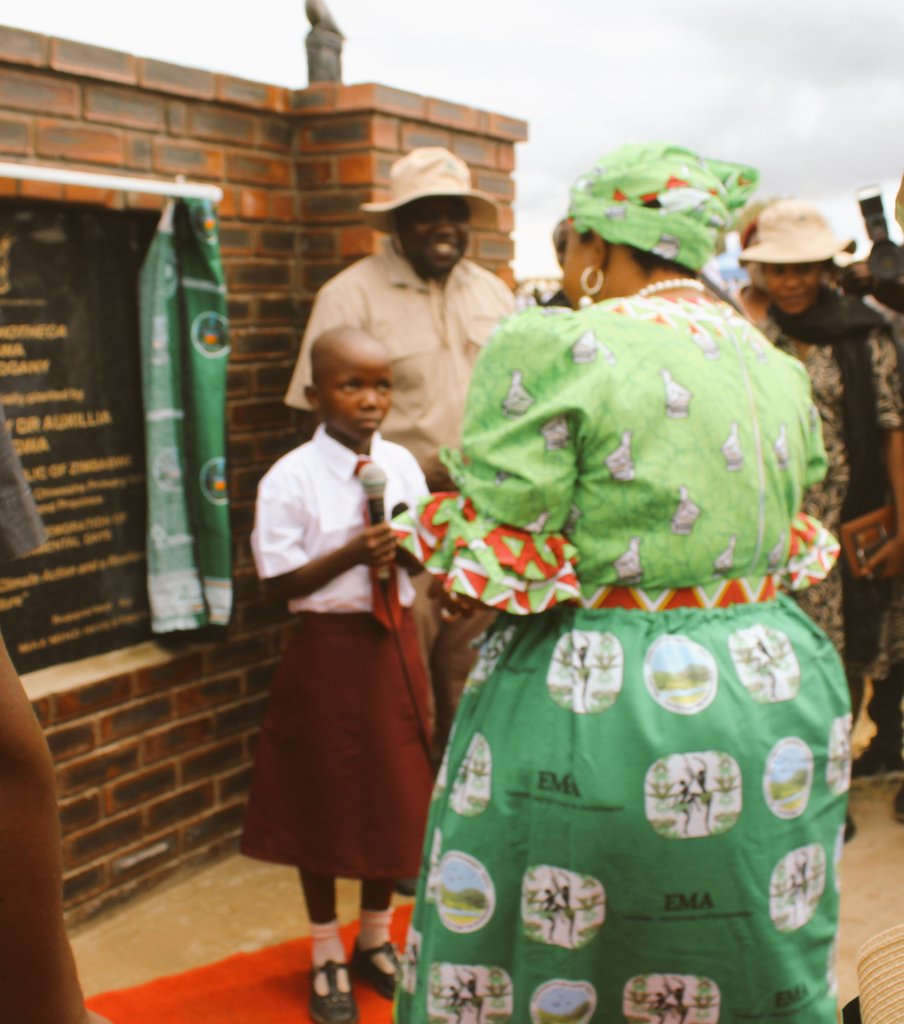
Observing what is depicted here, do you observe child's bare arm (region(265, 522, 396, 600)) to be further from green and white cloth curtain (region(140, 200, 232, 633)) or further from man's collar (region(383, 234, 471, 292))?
man's collar (region(383, 234, 471, 292))

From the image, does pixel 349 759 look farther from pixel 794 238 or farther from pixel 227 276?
pixel 794 238

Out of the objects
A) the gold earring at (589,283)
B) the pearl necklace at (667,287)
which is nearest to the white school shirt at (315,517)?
the gold earring at (589,283)

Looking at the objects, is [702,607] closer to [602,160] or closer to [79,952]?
[602,160]

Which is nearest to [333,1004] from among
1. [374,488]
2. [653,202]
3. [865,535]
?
[374,488]

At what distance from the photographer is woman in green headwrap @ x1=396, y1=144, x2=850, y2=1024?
2.13 m

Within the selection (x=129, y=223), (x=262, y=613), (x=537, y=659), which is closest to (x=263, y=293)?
(x=129, y=223)

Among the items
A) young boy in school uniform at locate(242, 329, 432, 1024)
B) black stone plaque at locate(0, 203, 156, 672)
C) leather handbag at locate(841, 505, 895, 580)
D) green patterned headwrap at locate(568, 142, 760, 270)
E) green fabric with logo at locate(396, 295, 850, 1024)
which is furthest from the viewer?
leather handbag at locate(841, 505, 895, 580)

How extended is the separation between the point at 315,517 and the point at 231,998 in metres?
1.34

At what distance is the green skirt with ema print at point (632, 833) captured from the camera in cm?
213

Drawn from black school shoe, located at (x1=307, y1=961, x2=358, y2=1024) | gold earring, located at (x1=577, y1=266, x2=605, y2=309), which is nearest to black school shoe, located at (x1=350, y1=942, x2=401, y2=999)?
black school shoe, located at (x1=307, y1=961, x2=358, y2=1024)

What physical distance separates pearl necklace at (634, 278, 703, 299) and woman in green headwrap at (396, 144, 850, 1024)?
0.07 feet

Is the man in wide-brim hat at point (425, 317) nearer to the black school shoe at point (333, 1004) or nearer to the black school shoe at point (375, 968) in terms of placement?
the black school shoe at point (375, 968)

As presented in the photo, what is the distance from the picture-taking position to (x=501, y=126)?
5121 mm

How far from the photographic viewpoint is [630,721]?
2.14m
